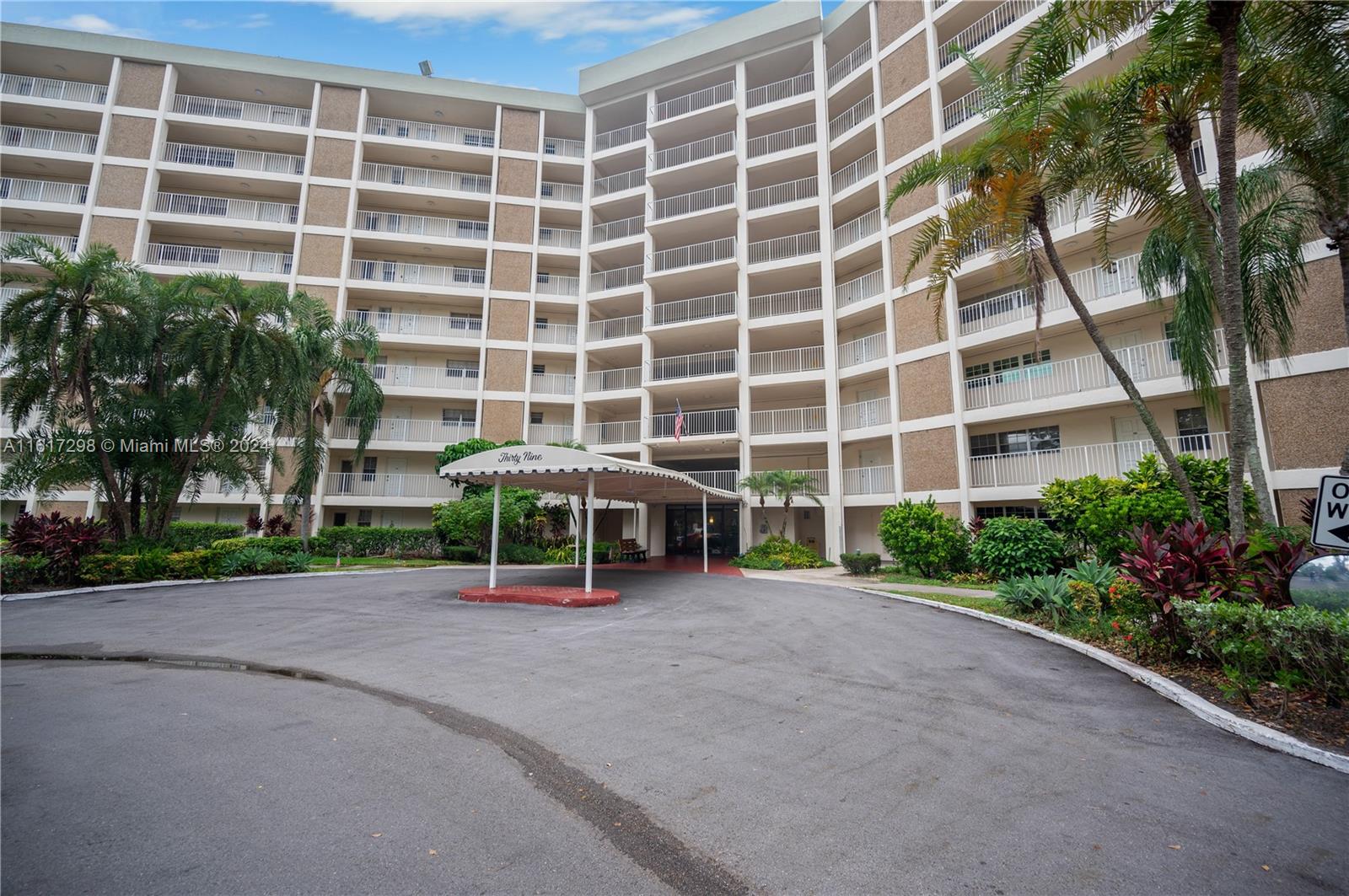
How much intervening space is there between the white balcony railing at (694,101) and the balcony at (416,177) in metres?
9.74

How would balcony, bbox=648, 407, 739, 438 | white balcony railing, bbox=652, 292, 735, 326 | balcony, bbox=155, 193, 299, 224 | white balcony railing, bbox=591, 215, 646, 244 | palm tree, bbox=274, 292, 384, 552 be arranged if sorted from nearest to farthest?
1. palm tree, bbox=274, 292, 384, 552
2. balcony, bbox=648, 407, 739, 438
3. white balcony railing, bbox=652, 292, 735, 326
4. balcony, bbox=155, 193, 299, 224
5. white balcony railing, bbox=591, 215, 646, 244

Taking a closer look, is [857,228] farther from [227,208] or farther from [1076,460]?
[227,208]

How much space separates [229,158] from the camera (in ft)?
92.7

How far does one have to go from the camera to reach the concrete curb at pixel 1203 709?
4402mm

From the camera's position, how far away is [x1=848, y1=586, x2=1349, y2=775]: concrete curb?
173 inches

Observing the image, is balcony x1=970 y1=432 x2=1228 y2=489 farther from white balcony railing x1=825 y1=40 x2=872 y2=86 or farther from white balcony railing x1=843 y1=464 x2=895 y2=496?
white balcony railing x1=825 y1=40 x2=872 y2=86

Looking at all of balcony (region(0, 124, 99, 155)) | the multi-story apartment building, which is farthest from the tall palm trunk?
balcony (region(0, 124, 99, 155))

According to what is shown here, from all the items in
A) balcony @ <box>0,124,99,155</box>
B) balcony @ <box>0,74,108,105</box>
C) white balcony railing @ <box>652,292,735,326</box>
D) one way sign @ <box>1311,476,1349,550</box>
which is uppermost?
balcony @ <box>0,74,108,105</box>

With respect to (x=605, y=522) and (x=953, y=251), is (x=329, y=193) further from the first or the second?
(x=953, y=251)

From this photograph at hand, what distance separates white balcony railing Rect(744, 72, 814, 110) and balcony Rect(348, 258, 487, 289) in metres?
16.0

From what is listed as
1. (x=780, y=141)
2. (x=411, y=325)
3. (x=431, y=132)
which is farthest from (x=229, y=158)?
(x=780, y=141)

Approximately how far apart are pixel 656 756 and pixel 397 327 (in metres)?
28.2

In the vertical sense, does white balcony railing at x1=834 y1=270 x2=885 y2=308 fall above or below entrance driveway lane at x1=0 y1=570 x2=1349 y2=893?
above

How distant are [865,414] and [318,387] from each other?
21.9 m
